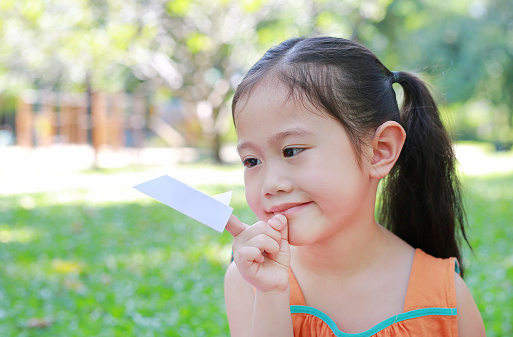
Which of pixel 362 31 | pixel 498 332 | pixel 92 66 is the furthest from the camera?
pixel 362 31

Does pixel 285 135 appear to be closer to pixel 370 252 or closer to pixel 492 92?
pixel 370 252

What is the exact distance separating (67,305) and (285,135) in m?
Result: 2.18

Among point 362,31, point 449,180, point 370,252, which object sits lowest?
point 370,252

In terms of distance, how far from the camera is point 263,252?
4.54 feet

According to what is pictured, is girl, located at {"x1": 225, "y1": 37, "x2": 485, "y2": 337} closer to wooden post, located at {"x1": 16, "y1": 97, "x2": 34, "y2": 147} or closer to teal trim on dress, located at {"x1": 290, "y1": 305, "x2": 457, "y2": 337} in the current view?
teal trim on dress, located at {"x1": 290, "y1": 305, "x2": 457, "y2": 337}

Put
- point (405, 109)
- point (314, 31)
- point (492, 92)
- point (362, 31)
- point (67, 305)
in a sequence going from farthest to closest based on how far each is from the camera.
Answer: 1. point (492, 92)
2. point (362, 31)
3. point (67, 305)
4. point (314, 31)
5. point (405, 109)

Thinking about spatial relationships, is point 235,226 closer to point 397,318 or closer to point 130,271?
point 397,318

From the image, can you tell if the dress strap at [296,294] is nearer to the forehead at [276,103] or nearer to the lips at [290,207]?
the lips at [290,207]

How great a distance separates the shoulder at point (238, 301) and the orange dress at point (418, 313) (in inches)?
5.4

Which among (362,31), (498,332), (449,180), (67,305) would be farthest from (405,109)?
(362,31)

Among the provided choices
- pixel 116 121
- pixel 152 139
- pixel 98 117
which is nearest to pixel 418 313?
pixel 98 117

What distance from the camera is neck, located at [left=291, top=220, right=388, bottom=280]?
1.58 meters

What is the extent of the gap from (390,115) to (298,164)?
40 centimetres

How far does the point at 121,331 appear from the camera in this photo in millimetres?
2594
